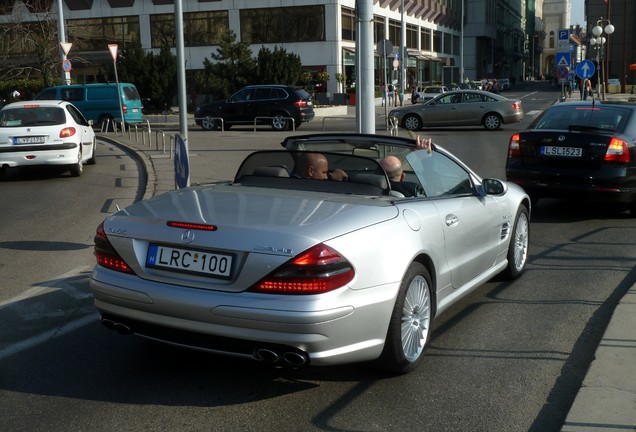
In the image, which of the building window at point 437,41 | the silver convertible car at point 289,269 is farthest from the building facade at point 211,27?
the silver convertible car at point 289,269

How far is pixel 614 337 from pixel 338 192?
203 cm

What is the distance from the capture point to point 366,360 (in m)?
4.45

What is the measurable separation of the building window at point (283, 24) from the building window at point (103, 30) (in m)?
8.75

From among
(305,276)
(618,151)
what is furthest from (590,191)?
(305,276)

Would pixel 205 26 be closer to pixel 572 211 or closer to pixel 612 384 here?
pixel 572 211

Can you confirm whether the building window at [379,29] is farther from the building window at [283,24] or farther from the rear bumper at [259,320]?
the rear bumper at [259,320]

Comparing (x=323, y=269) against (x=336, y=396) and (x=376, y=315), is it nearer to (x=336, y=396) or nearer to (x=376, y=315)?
(x=376, y=315)

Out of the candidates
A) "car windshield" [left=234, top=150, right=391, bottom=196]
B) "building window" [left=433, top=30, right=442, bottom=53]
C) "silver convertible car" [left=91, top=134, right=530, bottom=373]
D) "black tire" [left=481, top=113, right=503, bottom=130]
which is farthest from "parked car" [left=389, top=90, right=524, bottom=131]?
"building window" [left=433, top=30, right=442, bottom=53]

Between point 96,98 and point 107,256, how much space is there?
28.3 m

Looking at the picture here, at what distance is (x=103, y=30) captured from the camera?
194ft

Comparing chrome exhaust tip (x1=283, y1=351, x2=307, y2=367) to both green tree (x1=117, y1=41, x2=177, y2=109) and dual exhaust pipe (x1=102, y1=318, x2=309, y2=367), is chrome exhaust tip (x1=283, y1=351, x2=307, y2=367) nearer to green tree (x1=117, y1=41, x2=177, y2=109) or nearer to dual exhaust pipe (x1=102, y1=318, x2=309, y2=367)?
dual exhaust pipe (x1=102, y1=318, x2=309, y2=367)

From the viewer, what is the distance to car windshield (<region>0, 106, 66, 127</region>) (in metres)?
15.8

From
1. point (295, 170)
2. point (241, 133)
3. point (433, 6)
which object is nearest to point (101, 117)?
point (241, 133)

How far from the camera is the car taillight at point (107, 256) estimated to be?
4645 millimetres
